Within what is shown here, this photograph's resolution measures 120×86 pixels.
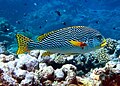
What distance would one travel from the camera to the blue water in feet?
89.6

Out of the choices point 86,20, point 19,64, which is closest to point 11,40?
point 86,20

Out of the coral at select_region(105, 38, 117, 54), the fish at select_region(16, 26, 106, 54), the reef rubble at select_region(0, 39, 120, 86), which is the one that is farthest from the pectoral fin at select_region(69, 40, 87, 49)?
the coral at select_region(105, 38, 117, 54)

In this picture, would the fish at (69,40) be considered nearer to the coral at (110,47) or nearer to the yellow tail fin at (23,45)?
the yellow tail fin at (23,45)

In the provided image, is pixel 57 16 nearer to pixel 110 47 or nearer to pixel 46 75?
pixel 110 47

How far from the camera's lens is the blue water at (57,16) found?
1075 inches

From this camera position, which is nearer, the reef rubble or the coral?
the reef rubble

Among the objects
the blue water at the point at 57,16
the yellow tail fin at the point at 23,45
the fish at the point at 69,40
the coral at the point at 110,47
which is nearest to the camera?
the fish at the point at 69,40

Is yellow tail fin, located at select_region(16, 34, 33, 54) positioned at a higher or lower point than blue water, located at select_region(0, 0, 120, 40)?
lower

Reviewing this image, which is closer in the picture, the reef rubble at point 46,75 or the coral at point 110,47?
the reef rubble at point 46,75

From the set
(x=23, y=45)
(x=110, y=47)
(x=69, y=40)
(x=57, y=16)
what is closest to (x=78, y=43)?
(x=69, y=40)

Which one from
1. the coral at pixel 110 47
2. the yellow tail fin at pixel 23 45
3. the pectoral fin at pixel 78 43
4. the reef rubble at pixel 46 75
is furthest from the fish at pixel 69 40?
the coral at pixel 110 47

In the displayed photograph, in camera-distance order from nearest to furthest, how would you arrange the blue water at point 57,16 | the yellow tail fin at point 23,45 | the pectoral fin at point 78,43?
the pectoral fin at point 78,43
the yellow tail fin at point 23,45
the blue water at point 57,16

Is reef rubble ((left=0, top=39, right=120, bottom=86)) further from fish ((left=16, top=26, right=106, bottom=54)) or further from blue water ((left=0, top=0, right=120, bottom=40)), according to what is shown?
blue water ((left=0, top=0, right=120, bottom=40))

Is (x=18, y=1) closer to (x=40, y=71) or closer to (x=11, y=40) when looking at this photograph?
(x=11, y=40)
